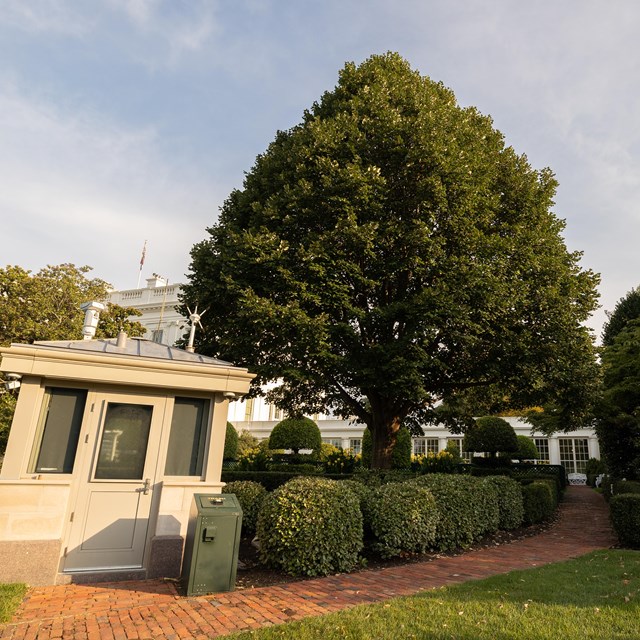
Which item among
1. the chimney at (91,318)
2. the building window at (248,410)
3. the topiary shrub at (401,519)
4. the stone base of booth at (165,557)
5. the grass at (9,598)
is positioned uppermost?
the building window at (248,410)

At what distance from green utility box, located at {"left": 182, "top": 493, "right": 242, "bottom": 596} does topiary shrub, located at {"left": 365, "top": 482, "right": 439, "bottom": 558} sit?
9.54 feet

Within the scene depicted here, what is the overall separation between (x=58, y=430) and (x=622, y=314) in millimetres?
31403

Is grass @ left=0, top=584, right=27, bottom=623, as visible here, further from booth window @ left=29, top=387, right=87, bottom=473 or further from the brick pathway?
booth window @ left=29, top=387, right=87, bottom=473

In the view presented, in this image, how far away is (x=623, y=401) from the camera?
59.6ft

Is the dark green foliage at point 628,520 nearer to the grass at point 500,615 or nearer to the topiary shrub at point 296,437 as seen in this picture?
the grass at point 500,615

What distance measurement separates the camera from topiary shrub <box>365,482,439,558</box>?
8.26m

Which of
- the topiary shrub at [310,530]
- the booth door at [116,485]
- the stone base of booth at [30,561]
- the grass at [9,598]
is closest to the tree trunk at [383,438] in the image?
the topiary shrub at [310,530]

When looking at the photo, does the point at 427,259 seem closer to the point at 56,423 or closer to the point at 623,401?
the point at 56,423

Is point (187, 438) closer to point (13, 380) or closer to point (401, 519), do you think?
point (13, 380)

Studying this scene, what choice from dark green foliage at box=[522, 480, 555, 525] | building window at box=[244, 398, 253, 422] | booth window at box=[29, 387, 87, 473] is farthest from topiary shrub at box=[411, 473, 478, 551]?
building window at box=[244, 398, 253, 422]

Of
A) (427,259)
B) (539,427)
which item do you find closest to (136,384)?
(427,259)

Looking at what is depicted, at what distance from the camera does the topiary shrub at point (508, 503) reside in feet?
37.6

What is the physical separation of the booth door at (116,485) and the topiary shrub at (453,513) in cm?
531

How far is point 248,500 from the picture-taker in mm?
9648
